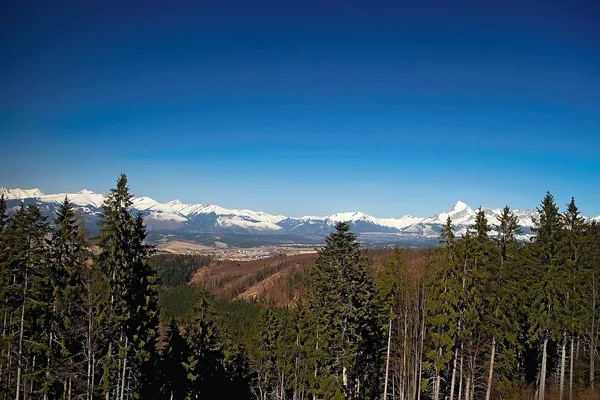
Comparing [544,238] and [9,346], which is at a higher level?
[544,238]

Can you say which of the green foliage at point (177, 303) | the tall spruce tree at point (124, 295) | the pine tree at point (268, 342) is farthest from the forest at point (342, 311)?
the green foliage at point (177, 303)

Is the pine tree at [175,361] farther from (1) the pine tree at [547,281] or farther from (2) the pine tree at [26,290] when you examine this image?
(1) the pine tree at [547,281]

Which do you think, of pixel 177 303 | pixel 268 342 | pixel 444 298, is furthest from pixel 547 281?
pixel 177 303

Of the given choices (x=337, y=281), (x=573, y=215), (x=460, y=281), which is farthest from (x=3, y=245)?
(x=573, y=215)

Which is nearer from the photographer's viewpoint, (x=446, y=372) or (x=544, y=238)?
(x=544, y=238)

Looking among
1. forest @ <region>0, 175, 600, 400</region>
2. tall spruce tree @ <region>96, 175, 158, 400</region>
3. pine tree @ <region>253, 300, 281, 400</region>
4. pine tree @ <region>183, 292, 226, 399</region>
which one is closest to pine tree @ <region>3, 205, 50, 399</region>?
forest @ <region>0, 175, 600, 400</region>

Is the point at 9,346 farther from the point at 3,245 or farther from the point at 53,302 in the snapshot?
the point at 3,245

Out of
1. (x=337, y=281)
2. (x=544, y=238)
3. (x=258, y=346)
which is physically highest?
(x=544, y=238)

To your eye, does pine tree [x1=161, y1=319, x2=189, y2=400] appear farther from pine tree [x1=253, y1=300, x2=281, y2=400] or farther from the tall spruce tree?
the tall spruce tree
